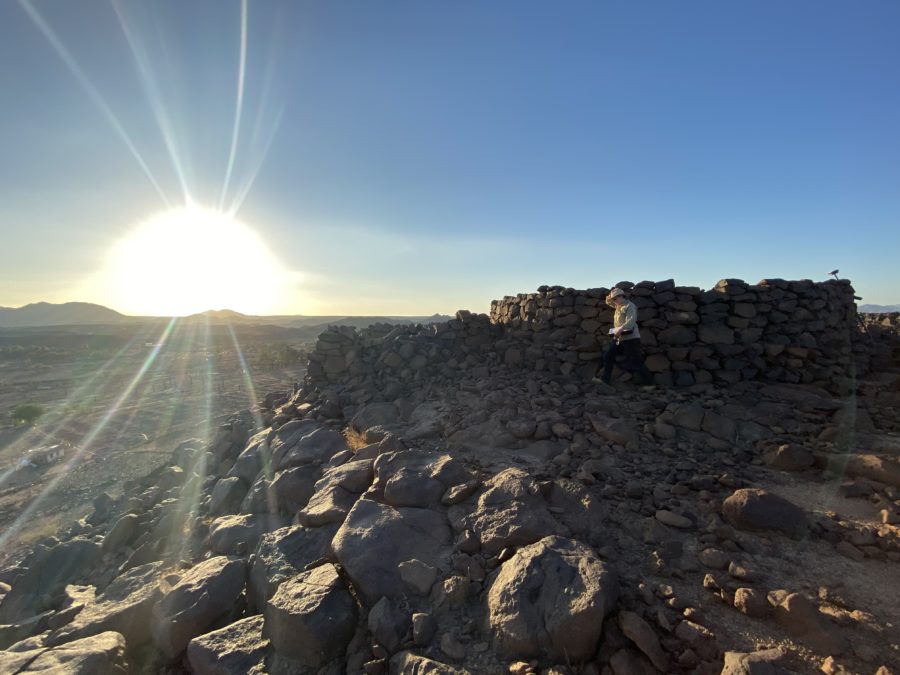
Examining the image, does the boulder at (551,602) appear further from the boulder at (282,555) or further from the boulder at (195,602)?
the boulder at (195,602)

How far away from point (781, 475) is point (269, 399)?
33.2 ft

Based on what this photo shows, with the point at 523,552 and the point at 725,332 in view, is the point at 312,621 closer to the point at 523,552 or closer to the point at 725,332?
the point at 523,552

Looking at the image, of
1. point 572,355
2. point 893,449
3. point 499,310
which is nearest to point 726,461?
point 893,449

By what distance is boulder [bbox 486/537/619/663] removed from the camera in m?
3.08

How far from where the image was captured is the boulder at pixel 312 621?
363 centimetres

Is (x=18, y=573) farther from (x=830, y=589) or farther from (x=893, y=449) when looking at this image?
(x=893, y=449)

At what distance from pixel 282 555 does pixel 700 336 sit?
276 inches

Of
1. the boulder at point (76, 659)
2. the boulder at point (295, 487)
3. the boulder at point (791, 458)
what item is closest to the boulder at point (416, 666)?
the boulder at point (76, 659)

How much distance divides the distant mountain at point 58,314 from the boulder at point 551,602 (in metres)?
126

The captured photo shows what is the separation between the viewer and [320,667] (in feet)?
11.8

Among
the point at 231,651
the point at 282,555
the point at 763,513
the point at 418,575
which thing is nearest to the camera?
the point at 231,651

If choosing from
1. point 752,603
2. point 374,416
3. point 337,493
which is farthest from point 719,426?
point 374,416

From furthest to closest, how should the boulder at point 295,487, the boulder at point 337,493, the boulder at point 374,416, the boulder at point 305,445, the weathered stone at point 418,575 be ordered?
the boulder at point 374,416, the boulder at point 305,445, the boulder at point 295,487, the boulder at point 337,493, the weathered stone at point 418,575

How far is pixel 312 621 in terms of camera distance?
3.68 meters
